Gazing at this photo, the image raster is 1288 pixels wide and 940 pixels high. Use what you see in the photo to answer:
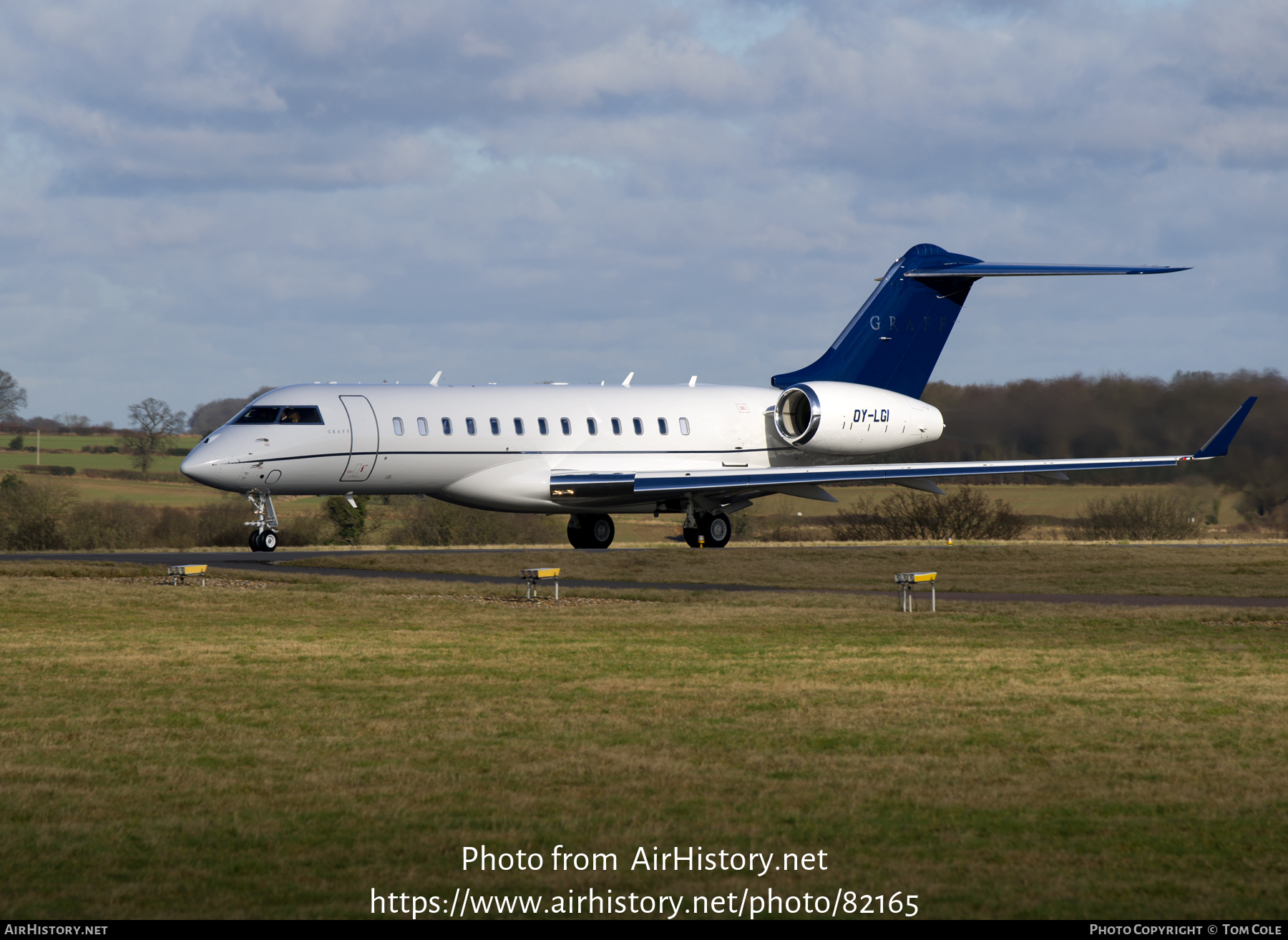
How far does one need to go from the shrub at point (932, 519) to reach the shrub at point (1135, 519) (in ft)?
6.91

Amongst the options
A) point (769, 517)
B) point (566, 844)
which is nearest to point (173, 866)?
point (566, 844)

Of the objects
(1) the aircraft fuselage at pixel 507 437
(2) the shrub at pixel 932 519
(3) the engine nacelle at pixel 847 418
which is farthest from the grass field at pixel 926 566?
(2) the shrub at pixel 932 519

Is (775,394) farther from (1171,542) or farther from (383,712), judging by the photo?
(383,712)

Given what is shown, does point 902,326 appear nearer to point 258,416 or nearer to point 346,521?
point 258,416

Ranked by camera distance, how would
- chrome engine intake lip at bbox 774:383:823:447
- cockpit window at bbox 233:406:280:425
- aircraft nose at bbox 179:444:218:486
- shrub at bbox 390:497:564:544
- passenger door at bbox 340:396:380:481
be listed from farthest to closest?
shrub at bbox 390:497:564:544, chrome engine intake lip at bbox 774:383:823:447, passenger door at bbox 340:396:380:481, cockpit window at bbox 233:406:280:425, aircraft nose at bbox 179:444:218:486

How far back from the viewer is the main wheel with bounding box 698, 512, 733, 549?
33.9m

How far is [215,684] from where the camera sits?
13.0 metres

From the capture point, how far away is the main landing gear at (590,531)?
35594 mm

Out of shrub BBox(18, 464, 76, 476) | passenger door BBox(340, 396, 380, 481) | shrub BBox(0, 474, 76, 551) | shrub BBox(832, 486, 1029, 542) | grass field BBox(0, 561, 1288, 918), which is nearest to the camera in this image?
grass field BBox(0, 561, 1288, 918)

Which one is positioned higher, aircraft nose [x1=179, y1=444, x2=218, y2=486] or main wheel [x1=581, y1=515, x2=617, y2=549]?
aircraft nose [x1=179, y1=444, x2=218, y2=486]

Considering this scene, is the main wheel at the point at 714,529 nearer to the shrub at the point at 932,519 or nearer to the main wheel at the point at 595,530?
the main wheel at the point at 595,530

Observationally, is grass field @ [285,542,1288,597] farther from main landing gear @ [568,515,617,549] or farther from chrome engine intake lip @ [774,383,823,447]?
chrome engine intake lip @ [774,383,823,447]

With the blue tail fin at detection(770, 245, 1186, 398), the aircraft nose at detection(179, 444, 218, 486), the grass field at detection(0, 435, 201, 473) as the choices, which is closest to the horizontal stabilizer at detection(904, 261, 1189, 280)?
the blue tail fin at detection(770, 245, 1186, 398)

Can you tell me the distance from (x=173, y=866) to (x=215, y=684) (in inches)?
252
